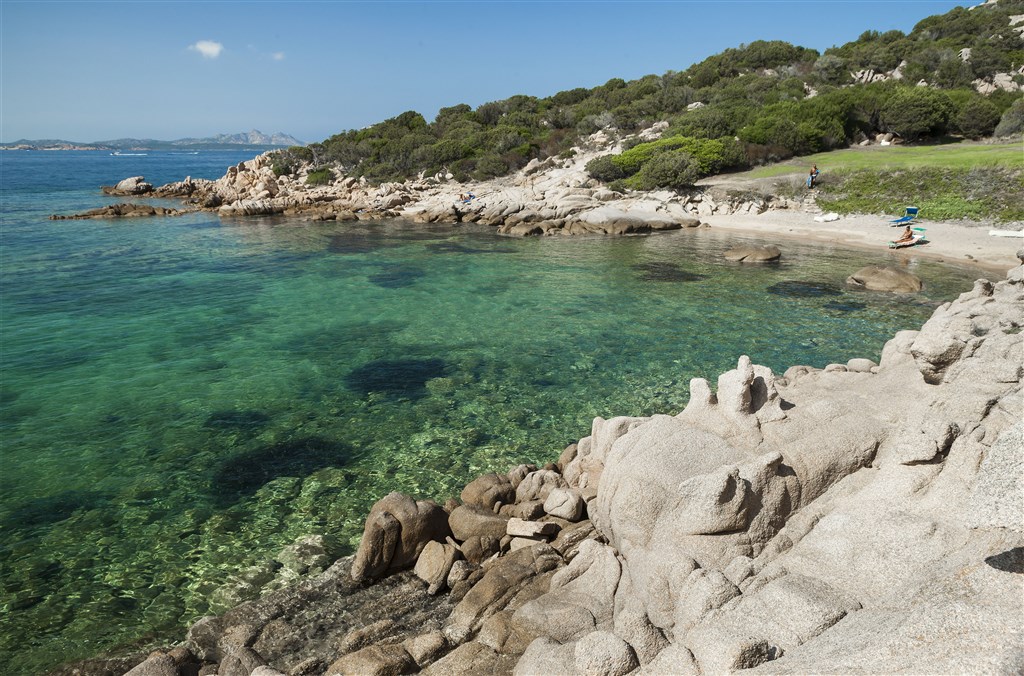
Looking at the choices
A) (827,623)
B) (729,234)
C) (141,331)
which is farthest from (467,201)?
(827,623)

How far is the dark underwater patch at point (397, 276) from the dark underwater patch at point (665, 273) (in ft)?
42.9

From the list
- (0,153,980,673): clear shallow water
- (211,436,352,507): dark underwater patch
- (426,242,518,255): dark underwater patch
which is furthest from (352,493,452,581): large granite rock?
(426,242,518,255): dark underwater patch

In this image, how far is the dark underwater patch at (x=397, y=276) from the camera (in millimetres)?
31969

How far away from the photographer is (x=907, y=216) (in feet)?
126

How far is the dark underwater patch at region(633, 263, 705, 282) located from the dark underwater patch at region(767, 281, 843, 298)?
4.05m

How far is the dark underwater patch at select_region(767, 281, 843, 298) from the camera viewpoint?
27.2m

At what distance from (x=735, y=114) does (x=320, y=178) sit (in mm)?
54863

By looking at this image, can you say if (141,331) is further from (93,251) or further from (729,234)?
(729,234)

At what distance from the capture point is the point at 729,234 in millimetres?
43188

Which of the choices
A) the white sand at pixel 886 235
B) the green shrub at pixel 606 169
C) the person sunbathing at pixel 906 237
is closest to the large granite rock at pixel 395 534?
the white sand at pixel 886 235

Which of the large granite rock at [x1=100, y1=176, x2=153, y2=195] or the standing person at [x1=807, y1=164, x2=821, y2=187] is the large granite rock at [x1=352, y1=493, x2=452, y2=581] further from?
the large granite rock at [x1=100, y1=176, x2=153, y2=195]

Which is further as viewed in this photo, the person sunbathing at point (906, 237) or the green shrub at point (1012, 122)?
the green shrub at point (1012, 122)

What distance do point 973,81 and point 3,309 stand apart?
93538mm

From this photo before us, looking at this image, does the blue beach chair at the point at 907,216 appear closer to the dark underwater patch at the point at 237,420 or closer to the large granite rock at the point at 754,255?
the large granite rock at the point at 754,255
